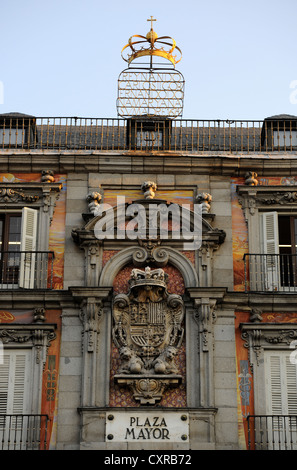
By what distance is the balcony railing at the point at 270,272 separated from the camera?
2475 centimetres

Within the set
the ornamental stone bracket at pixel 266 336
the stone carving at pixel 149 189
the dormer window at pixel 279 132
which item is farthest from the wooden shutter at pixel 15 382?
the dormer window at pixel 279 132

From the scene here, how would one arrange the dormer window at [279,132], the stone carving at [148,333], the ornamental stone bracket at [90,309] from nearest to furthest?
the stone carving at [148,333]
the ornamental stone bracket at [90,309]
the dormer window at [279,132]

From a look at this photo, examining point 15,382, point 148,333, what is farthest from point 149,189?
point 15,382

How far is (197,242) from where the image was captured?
24.9 metres

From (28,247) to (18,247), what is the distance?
284mm

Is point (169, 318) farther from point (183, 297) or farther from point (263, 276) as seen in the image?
point (263, 276)

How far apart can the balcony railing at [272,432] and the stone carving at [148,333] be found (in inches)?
75.9

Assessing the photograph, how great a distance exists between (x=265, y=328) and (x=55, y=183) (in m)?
6.01

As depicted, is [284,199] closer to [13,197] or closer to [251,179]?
[251,179]

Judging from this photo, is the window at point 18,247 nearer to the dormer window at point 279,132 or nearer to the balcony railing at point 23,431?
the balcony railing at point 23,431

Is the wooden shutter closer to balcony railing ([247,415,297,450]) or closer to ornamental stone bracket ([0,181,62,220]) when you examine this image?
ornamental stone bracket ([0,181,62,220])

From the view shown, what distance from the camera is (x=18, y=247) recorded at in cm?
2517

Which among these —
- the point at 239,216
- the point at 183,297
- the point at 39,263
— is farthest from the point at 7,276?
the point at 239,216

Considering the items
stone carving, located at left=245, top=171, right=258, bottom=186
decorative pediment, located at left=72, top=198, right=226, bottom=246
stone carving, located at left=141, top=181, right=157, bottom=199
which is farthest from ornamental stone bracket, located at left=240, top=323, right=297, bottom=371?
stone carving, located at left=141, top=181, right=157, bottom=199
